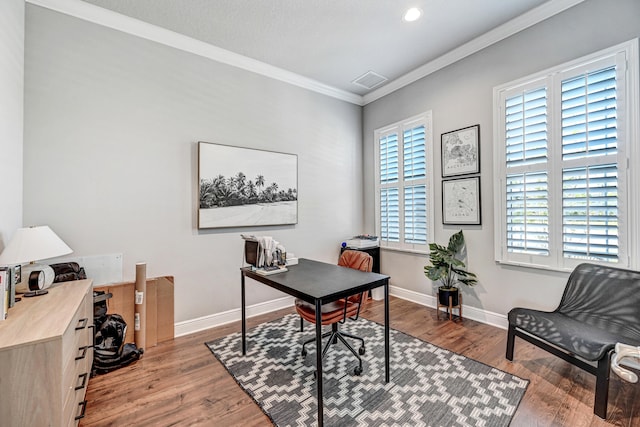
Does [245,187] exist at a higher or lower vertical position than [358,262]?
higher

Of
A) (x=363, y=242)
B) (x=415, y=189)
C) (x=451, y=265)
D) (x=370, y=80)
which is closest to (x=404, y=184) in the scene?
(x=415, y=189)

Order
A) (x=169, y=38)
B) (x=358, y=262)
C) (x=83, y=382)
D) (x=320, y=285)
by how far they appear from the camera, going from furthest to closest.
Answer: (x=169, y=38) → (x=358, y=262) → (x=320, y=285) → (x=83, y=382)

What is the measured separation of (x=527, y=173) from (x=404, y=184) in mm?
1466

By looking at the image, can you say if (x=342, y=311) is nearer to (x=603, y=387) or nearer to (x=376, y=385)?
(x=376, y=385)

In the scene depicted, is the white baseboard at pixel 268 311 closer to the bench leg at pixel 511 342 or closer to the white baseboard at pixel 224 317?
the white baseboard at pixel 224 317

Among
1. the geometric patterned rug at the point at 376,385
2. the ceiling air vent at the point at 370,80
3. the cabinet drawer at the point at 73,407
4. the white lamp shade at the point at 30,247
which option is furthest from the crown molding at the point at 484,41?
the cabinet drawer at the point at 73,407

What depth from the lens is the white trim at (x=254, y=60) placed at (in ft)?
8.12

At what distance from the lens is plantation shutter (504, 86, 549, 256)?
2666 millimetres

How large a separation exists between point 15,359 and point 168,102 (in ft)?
8.19

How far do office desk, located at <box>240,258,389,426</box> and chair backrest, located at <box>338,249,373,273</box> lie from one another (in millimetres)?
204

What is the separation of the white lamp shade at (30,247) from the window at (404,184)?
141 inches

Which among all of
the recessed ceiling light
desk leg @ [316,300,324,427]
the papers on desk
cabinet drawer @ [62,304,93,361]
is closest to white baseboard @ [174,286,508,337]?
cabinet drawer @ [62,304,93,361]

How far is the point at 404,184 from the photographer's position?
396 centimetres

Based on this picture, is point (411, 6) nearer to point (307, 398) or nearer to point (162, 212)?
point (162, 212)
